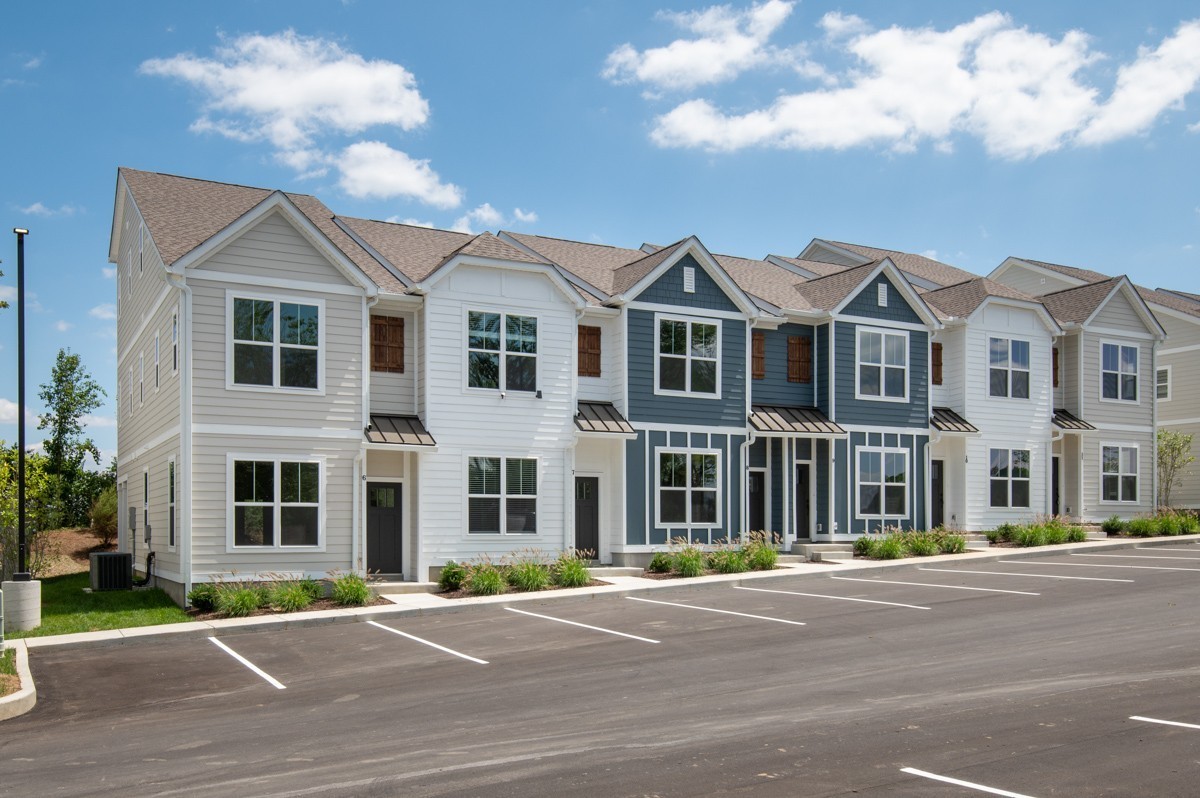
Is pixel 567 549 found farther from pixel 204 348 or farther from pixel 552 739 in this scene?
pixel 552 739

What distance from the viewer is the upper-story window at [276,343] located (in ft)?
68.2

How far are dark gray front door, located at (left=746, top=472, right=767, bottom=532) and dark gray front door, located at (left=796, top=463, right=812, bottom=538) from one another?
1033 mm

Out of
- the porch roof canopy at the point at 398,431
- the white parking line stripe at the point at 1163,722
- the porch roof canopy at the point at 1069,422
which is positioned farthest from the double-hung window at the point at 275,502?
the porch roof canopy at the point at 1069,422

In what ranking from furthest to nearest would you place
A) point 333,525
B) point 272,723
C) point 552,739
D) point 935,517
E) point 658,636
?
point 935,517, point 333,525, point 658,636, point 272,723, point 552,739

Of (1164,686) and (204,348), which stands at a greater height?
(204,348)

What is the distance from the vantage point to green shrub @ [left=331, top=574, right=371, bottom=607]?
1972 centimetres

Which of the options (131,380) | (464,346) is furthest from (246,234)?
(131,380)

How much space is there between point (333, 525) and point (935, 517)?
1757 cm

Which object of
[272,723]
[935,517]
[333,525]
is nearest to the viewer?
[272,723]

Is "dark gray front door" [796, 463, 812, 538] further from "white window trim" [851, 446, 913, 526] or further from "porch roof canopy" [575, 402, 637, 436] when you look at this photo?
"porch roof canopy" [575, 402, 637, 436]

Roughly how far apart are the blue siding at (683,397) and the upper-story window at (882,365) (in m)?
3.78

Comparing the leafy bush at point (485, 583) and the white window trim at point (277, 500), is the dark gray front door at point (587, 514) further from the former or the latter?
the white window trim at point (277, 500)

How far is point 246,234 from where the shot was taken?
68.4ft

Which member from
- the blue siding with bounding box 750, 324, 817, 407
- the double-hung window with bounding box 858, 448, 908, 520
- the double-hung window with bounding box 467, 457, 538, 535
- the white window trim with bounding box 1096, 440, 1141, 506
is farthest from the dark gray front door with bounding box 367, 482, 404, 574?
the white window trim with bounding box 1096, 440, 1141, 506
